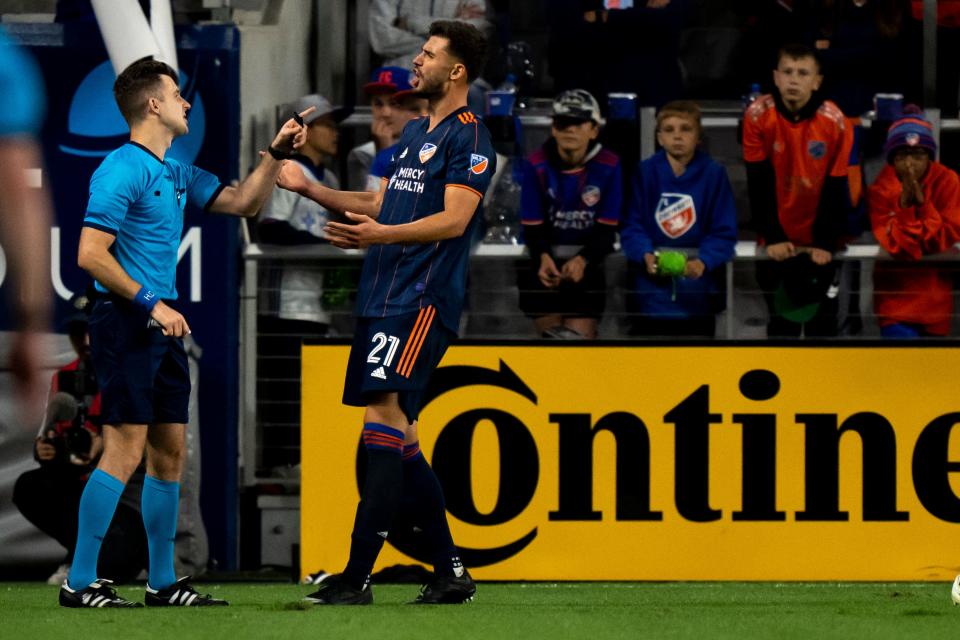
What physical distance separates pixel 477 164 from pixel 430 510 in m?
1.27

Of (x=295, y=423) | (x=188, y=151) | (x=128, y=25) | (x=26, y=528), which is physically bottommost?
(x=26, y=528)

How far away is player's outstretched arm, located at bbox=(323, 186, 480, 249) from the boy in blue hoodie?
2.73 m

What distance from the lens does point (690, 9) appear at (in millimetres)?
11461

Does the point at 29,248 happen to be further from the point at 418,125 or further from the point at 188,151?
the point at 418,125

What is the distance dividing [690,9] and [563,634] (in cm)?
733

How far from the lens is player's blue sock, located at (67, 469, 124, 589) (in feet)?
18.8

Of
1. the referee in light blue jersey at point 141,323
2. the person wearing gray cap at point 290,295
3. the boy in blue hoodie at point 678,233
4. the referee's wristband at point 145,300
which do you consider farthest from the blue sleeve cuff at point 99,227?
the boy in blue hoodie at point 678,233

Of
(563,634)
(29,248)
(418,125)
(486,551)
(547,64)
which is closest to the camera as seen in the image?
(563,634)

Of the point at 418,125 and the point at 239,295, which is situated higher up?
the point at 418,125

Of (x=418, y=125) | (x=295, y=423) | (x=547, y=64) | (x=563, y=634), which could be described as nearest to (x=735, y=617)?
(x=563, y=634)

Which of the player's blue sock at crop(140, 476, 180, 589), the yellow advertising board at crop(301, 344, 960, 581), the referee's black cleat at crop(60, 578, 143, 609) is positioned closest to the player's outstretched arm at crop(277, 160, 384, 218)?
the player's blue sock at crop(140, 476, 180, 589)

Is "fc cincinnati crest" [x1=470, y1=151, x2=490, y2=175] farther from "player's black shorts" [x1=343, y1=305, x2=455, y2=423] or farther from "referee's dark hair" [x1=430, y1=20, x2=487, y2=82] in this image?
"player's black shorts" [x1=343, y1=305, x2=455, y2=423]

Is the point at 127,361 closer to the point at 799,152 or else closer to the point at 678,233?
the point at 678,233

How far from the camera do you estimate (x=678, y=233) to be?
866 centimetres
